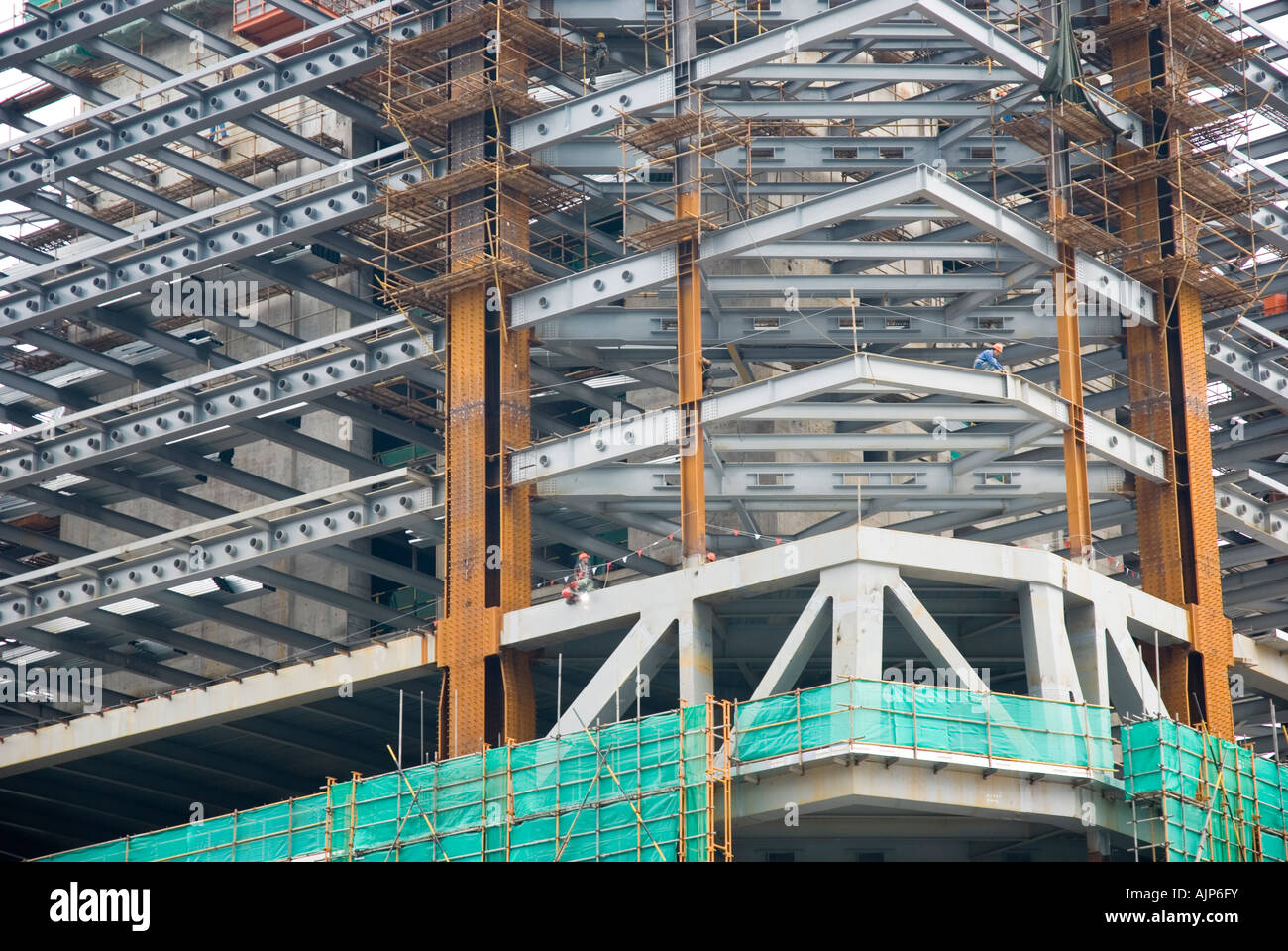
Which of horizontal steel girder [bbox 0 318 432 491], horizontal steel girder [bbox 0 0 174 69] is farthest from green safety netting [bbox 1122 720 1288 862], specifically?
horizontal steel girder [bbox 0 0 174 69]

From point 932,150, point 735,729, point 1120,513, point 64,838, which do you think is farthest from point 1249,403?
point 64,838

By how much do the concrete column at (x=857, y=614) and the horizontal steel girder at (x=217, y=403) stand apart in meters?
13.0

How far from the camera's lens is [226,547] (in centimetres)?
5559

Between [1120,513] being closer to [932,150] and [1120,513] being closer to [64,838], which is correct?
[932,150]

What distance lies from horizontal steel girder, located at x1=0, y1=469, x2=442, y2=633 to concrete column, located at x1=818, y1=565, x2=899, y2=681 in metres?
11.3

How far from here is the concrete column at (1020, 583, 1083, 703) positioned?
4628cm

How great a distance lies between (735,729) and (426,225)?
16285 millimetres

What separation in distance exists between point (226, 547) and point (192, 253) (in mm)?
7365

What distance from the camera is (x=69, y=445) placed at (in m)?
58.2

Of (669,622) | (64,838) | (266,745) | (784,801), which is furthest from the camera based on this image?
(64,838)

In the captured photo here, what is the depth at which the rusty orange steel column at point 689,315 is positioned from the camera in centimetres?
4856

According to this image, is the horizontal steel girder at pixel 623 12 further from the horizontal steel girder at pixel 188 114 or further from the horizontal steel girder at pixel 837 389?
the horizontal steel girder at pixel 837 389

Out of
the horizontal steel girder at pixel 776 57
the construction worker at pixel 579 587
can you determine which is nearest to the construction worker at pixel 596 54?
the horizontal steel girder at pixel 776 57

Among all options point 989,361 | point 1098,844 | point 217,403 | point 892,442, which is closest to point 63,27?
point 217,403
